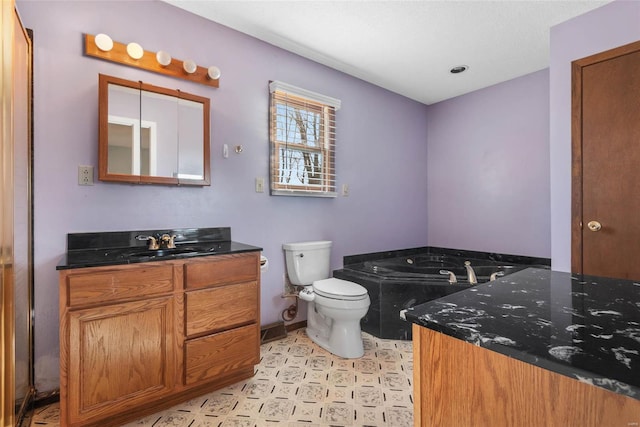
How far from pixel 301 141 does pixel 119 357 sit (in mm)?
1976

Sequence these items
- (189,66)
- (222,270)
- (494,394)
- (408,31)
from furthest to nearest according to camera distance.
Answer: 1. (408,31)
2. (189,66)
3. (222,270)
4. (494,394)

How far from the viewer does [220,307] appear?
1.83 metres

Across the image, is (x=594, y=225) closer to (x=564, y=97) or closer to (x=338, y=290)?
(x=564, y=97)

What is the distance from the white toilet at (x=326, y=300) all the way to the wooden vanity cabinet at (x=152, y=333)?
0.58 meters

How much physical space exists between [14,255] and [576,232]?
3.24 meters

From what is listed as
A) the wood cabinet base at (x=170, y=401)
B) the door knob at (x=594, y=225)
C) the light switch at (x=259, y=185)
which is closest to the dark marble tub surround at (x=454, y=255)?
the door knob at (x=594, y=225)

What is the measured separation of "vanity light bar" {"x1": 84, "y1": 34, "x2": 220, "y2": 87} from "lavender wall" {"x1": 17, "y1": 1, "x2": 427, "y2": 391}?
0.05 m

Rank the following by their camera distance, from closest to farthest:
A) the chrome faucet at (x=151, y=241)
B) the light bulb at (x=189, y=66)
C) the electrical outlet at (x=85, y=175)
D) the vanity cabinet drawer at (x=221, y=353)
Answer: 1. the vanity cabinet drawer at (x=221, y=353)
2. the electrical outlet at (x=85, y=175)
3. the chrome faucet at (x=151, y=241)
4. the light bulb at (x=189, y=66)

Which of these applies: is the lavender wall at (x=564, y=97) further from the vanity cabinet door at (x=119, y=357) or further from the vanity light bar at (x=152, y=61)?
the vanity cabinet door at (x=119, y=357)

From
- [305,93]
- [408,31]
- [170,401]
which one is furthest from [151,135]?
[408,31]

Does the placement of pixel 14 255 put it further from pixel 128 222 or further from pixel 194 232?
pixel 194 232

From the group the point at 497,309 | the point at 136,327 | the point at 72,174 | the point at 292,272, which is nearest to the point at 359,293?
the point at 292,272

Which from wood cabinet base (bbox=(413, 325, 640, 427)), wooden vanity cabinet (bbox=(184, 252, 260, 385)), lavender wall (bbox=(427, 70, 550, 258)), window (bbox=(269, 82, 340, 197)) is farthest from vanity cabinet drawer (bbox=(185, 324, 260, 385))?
lavender wall (bbox=(427, 70, 550, 258))

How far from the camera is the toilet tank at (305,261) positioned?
2.62 meters
